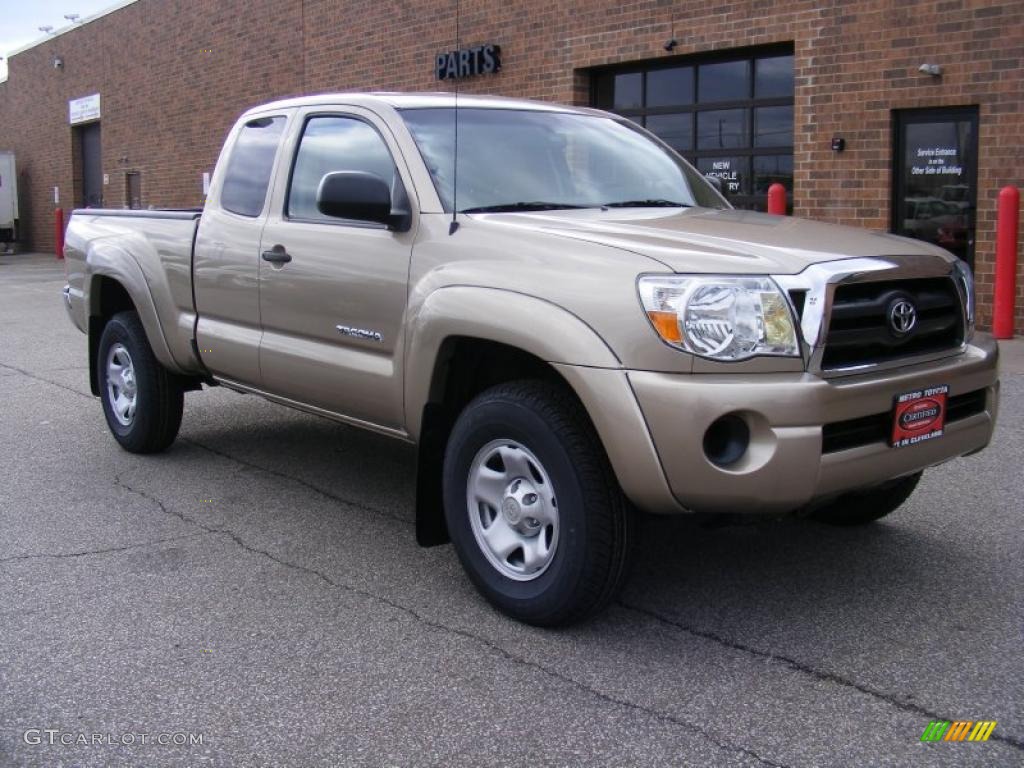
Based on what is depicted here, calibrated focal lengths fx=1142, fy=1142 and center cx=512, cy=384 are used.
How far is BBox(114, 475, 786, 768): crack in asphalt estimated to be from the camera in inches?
124

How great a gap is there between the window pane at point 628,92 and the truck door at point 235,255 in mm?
9638

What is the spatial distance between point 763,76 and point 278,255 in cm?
953

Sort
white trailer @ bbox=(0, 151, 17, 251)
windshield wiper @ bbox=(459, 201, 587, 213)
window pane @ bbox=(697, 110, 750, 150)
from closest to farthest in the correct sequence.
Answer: windshield wiper @ bbox=(459, 201, 587, 213) < window pane @ bbox=(697, 110, 750, 150) < white trailer @ bbox=(0, 151, 17, 251)

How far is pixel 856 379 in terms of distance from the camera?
3.61 meters

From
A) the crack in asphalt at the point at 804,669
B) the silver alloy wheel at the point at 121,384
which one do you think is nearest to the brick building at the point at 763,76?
the silver alloy wheel at the point at 121,384

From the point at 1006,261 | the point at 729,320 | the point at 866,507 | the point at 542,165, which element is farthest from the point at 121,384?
the point at 1006,261

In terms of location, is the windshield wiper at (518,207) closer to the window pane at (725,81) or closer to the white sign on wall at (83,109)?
the window pane at (725,81)

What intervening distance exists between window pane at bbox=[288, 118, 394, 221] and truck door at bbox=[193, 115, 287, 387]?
22 cm

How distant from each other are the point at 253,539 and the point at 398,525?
0.65m

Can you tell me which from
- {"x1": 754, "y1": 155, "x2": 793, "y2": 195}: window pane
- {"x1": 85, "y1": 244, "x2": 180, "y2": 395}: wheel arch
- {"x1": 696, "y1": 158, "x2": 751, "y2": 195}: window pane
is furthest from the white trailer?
{"x1": 85, "y1": 244, "x2": 180, "y2": 395}: wheel arch

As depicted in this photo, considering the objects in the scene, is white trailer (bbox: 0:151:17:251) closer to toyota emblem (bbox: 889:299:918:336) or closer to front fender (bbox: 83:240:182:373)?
front fender (bbox: 83:240:182:373)

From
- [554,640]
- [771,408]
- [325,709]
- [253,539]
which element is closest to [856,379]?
[771,408]

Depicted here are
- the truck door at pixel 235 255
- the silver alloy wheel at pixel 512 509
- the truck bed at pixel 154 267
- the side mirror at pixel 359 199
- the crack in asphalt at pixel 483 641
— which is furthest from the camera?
the truck bed at pixel 154 267

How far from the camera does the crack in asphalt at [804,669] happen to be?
3.25m
